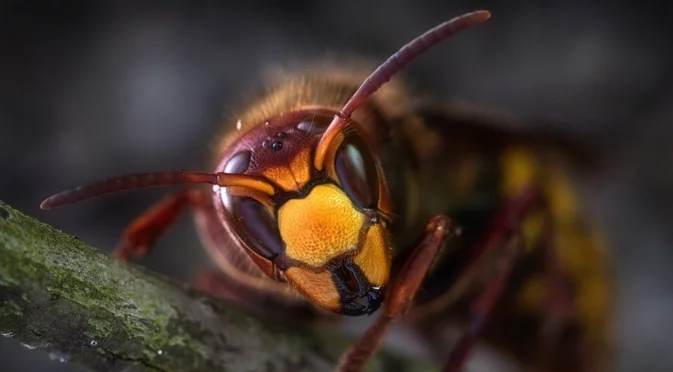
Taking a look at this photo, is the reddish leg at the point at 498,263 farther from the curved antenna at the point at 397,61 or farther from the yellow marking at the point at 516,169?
the curved antenna at the point at 397,61

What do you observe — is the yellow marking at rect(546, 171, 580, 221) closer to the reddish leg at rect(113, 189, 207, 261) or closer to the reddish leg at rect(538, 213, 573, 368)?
the reddish leg at rect(538, 213, 573, 368)

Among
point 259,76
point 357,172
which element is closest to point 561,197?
point 259,76

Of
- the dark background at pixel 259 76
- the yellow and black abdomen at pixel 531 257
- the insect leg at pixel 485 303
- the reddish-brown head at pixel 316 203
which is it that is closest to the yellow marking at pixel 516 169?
the yellow and black abdomen at pixel 531 257

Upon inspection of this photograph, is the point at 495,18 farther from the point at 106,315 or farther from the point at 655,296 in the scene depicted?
the point at 106,315

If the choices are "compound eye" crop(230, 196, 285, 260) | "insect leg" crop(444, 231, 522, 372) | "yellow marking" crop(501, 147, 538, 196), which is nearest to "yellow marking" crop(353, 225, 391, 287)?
"compound eye" crop(230, 196, 285, 260)

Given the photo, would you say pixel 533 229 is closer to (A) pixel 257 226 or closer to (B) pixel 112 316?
(A) pixel 257 226

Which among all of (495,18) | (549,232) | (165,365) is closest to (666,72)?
(495,18)
